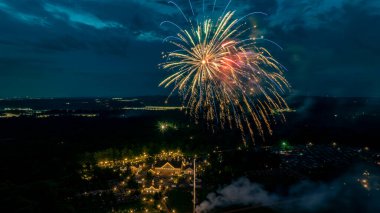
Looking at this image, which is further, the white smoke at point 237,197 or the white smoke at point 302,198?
the white smoke at point 237,197

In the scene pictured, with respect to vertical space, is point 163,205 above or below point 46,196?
below

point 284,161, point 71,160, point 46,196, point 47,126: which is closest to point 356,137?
point 284,161

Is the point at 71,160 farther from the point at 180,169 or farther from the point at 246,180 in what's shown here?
the point at 246,180

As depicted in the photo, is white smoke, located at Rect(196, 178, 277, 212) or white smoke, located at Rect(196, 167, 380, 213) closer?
white smoke, located at Rect(196, 167, 380, 213)

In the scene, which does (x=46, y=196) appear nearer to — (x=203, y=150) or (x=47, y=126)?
(x=203, y=150)

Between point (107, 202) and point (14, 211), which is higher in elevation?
point (14, 211)

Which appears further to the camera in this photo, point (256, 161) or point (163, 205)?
point (256, 161)

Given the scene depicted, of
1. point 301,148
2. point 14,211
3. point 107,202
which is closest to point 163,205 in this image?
point 107,202

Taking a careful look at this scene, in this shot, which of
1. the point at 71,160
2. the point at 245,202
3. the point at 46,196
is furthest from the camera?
the point at 71,160

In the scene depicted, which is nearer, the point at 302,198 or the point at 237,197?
the point at 302,198

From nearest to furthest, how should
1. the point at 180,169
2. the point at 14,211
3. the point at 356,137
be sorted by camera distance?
the point at 14,211, the point at 180,169, the point at 356,137
